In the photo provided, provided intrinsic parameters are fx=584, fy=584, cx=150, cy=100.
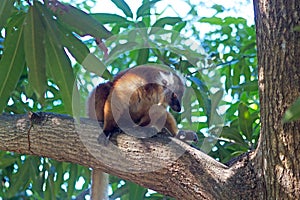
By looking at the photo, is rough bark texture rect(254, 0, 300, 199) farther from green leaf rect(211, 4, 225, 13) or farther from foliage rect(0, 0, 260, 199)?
green leaf rect(211, 4, 225, 13)

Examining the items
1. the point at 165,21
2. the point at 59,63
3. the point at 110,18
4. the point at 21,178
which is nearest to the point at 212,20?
the point at 165,21

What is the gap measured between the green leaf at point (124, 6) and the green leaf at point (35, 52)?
0.93 m

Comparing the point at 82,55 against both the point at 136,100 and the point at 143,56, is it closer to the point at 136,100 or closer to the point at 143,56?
the point at 136,100

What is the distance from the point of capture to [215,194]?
8.54ft

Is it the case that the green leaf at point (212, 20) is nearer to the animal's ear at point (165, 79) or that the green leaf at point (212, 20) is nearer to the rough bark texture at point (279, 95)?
the animal's ear at point (165, 79)

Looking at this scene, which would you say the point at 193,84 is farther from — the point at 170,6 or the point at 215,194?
the point at 215,194

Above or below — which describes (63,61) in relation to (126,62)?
above

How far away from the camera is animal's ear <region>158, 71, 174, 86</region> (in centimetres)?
386

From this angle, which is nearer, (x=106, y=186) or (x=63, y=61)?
(x=63, y=61)

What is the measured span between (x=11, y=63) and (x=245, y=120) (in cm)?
152

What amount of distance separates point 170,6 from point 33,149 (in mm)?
2539

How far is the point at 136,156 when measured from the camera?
2.84 m

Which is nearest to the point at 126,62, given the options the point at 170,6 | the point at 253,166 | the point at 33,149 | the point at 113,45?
the point at 170,6

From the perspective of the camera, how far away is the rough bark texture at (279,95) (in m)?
2.43
